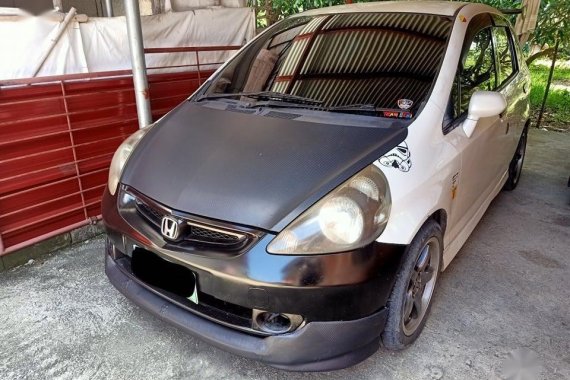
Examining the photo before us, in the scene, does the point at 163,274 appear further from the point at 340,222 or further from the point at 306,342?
the point at 340,222

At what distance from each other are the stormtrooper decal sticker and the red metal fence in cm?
223

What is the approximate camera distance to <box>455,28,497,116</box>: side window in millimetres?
2334

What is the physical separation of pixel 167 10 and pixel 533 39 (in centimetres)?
538

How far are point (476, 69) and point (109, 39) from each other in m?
2.61

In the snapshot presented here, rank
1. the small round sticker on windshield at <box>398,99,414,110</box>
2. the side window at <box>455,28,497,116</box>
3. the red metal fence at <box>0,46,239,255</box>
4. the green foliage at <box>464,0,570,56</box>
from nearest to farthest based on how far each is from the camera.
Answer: the small round sticker on windshield at <box>398,99,414,110</box> → the side window at <box>455,28,497,116</box> → the red metal fence at <box>0,46,239,255</box> → the green foliage at <box>464,0,570,56</box>

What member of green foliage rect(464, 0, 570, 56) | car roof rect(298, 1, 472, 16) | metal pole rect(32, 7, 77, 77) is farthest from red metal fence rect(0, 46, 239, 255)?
green foliage rect(464, 0, 570, 56)

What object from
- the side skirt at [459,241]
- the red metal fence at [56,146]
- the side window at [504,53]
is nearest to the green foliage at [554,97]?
the side window at [504,53]

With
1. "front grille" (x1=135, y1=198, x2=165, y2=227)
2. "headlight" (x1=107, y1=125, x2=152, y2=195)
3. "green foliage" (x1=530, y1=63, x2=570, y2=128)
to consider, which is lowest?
"green foliage" (x1=530, y1=63, x2=570, y2=128)

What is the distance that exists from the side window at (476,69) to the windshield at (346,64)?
0.23 metres

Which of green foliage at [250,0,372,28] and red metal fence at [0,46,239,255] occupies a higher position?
green foliage at [250,0,372,28]

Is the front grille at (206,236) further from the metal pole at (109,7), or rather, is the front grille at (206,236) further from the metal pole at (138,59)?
the metal pole at (109,7)

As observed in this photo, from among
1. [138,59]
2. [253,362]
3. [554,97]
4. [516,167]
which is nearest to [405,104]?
[253,362]

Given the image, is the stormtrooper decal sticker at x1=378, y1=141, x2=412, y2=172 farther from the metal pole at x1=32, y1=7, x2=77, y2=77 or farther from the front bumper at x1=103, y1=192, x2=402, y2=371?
the metal pole at x1=32, y1=7, x2=77, y2=77

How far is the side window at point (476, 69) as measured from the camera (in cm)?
233
